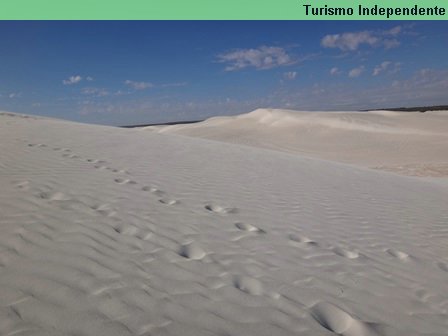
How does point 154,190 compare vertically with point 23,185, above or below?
below

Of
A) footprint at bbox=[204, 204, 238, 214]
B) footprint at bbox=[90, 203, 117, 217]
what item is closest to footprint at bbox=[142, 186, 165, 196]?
footprint at bbox=[204, 204, 238, 214]

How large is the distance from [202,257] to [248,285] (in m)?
0.63

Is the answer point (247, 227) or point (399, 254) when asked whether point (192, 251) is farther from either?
point (399, 254)

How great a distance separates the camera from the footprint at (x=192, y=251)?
3588mm

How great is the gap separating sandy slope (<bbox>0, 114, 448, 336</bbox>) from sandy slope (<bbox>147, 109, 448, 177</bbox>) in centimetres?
1379

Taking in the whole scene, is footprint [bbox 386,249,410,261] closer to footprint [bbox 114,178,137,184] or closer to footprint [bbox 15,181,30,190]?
footprint [bbox 114,178,137,184]

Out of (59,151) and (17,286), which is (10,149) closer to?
(59,151)

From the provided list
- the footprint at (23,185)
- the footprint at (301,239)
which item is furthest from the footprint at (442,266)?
the footprint at (23,185)

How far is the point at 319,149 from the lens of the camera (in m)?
27.6

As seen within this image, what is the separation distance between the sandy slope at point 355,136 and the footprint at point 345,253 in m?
14.9

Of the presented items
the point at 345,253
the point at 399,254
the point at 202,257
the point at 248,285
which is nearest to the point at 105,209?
the point at 202,257

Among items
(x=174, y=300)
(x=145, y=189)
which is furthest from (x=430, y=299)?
(x=145, y=189)

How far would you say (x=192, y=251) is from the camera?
12.2ft

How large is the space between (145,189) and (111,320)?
3.54 metres
